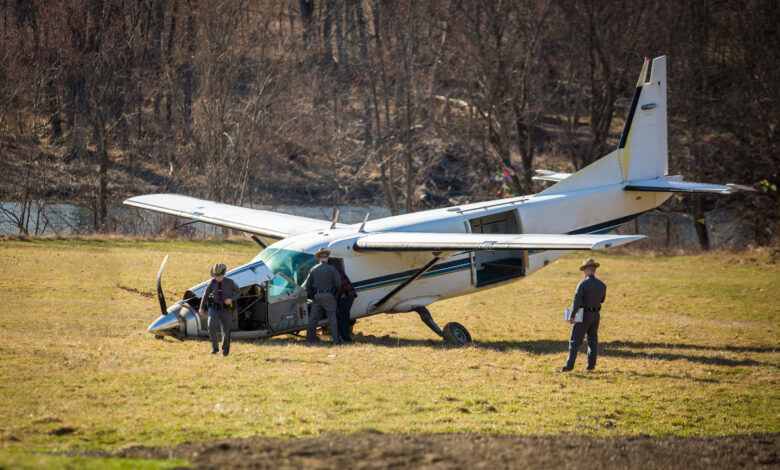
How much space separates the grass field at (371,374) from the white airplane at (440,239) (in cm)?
85

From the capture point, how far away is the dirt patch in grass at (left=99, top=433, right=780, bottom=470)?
309 inches

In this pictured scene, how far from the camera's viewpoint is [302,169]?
51.2m

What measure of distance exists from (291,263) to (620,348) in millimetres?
8001

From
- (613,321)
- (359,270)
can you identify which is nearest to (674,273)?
(613,321)

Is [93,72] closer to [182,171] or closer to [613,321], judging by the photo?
[182,171]

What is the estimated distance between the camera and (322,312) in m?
15.4

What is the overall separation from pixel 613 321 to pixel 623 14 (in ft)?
82.1

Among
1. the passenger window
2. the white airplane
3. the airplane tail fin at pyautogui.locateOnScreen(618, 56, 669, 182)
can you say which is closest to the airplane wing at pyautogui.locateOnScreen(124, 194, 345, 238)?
the white airplane

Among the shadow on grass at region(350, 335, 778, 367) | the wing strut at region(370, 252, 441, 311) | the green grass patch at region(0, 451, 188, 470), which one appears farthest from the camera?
the wing strut at region(370, 252, 441, 311)

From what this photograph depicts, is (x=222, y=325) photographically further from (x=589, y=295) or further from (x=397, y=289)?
(x=589, y=295)

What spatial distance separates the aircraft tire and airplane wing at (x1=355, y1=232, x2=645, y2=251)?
2.26m

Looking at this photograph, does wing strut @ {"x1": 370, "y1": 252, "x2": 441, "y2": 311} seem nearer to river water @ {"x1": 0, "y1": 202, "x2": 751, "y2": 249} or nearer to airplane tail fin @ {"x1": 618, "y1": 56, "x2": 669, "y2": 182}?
airplane tail fin @ {"x1": 618, "y1": 56, "x2": 669, "y2": 182}

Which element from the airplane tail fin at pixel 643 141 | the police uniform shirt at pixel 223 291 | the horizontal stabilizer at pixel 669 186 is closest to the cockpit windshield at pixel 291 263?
the police uniform shirt at pixel 223 291

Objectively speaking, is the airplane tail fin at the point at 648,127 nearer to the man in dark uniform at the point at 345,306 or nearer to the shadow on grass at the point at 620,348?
the shadow on grass at the point at 620,348
